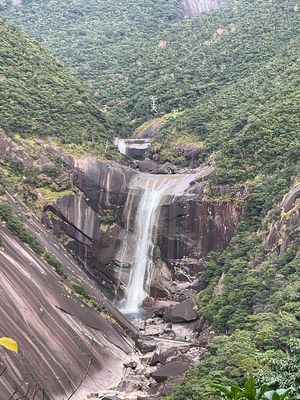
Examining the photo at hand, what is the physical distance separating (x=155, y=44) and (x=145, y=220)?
40735 mm

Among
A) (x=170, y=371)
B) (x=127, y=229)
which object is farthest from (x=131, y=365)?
(x=127, y=229)

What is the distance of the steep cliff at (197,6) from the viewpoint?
10223cm

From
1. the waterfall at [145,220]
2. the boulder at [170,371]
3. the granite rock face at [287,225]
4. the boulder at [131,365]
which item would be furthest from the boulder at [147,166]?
the boulder at [170,371]

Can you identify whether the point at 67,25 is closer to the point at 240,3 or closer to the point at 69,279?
the point at 240,3

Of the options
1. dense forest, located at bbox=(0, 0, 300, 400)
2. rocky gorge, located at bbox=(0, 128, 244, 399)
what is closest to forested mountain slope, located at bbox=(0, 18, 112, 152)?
dense forest, located at bbox=(0, 0, 300, 400)

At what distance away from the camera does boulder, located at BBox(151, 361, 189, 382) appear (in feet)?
89.0

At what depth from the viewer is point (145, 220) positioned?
145ft

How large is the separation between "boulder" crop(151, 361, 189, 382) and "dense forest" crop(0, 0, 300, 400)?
1663 millimetres

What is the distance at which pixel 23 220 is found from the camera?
36875mm

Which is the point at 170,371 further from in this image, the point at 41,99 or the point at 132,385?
the point at 41,99

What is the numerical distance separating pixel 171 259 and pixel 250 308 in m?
12.0

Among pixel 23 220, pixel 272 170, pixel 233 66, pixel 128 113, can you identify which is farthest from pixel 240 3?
pixel 23 220

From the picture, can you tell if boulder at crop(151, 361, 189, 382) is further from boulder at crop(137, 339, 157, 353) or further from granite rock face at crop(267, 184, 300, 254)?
granite rock face at crop(267, 184, 300, 254)

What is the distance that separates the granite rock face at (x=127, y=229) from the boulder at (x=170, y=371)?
13.4 meters
